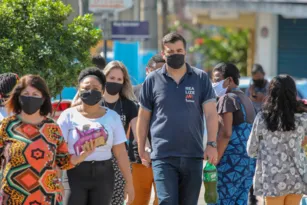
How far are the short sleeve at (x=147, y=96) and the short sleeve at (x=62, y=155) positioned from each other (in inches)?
48.6

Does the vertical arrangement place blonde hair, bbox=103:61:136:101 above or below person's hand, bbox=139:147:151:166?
above

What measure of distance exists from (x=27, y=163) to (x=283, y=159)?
9.23 feet

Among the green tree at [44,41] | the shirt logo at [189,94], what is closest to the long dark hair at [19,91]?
the shirt logo at [189,94]

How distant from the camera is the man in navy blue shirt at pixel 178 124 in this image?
710 centimetres

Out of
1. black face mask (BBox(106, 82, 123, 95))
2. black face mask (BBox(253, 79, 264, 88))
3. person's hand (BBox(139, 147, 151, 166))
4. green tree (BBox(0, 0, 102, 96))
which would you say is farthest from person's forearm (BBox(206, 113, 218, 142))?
black face mask (BBox(253, 79, 264, 88))

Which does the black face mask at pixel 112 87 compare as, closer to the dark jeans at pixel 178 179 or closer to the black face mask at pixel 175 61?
the black face mask at pixel 175 61

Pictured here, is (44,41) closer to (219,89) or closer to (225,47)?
(219,89)

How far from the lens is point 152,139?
7.29 m

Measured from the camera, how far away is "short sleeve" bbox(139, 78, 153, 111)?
731 centimetres

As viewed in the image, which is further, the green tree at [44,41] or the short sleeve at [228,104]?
the green tree at [44,41]

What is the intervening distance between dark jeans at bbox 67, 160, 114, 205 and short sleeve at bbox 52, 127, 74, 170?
1.64ft

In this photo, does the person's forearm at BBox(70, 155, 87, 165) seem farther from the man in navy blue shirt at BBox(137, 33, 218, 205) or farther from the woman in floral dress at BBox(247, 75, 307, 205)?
the woman in floral dress at BBox(247, 75, 307, 205)

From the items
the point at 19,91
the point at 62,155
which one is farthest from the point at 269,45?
the point at 19,91

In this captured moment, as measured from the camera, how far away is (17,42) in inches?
345
